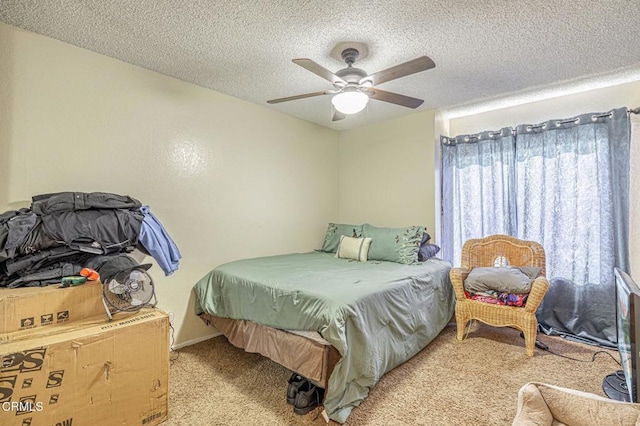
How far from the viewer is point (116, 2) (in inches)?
68.7

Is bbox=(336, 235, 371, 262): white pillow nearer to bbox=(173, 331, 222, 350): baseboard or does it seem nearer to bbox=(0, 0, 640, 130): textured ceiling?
bbox=(173, 331, 222, 350): baseboard

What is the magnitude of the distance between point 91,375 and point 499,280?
2.92 meters

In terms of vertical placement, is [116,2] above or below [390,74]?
above

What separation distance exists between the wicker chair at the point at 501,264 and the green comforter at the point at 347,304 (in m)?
0.17

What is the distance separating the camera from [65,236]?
1612mm

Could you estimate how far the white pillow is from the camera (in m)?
3.23

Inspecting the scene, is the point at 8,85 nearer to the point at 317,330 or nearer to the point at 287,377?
the point at 317,330

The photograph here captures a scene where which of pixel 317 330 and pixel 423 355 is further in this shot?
pixel 423 355

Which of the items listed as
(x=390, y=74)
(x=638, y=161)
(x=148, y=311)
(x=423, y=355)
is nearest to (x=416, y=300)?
(x=423, y=355)

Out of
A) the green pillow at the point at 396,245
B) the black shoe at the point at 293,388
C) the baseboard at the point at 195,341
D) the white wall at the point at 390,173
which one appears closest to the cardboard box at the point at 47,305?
the black shoe at the point at 293,388

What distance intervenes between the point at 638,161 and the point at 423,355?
261 cm

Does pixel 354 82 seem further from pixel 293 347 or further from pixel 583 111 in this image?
pixel 583 111

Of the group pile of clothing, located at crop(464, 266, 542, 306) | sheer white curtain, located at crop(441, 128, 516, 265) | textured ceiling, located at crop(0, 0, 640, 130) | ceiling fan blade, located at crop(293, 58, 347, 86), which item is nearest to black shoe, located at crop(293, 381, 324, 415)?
pile of clothing, located at crop(464, 266, 542, 306)

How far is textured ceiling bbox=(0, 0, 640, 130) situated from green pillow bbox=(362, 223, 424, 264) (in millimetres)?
1492
